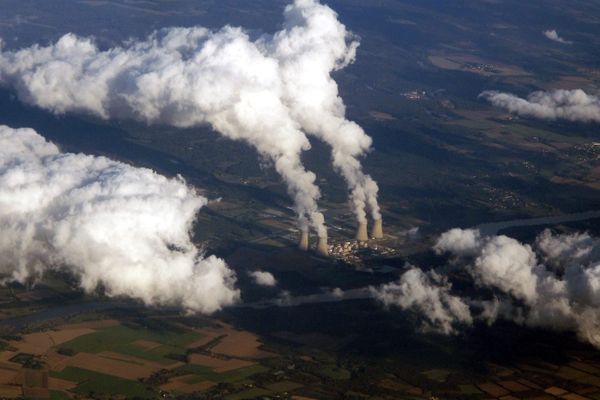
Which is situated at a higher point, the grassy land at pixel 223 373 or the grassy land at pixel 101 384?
the grassy land at pixel 223 373

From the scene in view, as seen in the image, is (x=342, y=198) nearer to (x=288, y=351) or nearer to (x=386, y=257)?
(x=386, y=257)

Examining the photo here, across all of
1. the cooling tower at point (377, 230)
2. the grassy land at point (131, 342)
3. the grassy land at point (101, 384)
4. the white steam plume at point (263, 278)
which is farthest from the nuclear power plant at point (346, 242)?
the grassy land at point (101, 384)

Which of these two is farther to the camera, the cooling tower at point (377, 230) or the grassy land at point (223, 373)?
the cooling tower at point (377, 230)

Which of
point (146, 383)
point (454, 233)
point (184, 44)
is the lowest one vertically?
point (146, 383)

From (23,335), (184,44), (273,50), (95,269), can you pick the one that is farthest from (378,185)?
(23,335)

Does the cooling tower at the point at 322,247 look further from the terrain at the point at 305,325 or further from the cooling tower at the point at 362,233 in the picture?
the cooling tower at the point at 362,233

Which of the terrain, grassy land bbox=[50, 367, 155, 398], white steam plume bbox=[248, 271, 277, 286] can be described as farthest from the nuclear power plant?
grassy land bbox=[50, 367, 155, 398]

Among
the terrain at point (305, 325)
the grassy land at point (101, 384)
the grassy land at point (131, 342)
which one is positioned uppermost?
the terrain at point (305, 325)

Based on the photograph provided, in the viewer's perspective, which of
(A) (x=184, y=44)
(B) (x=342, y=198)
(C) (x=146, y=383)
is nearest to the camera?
(C) (x=146, y=383)
